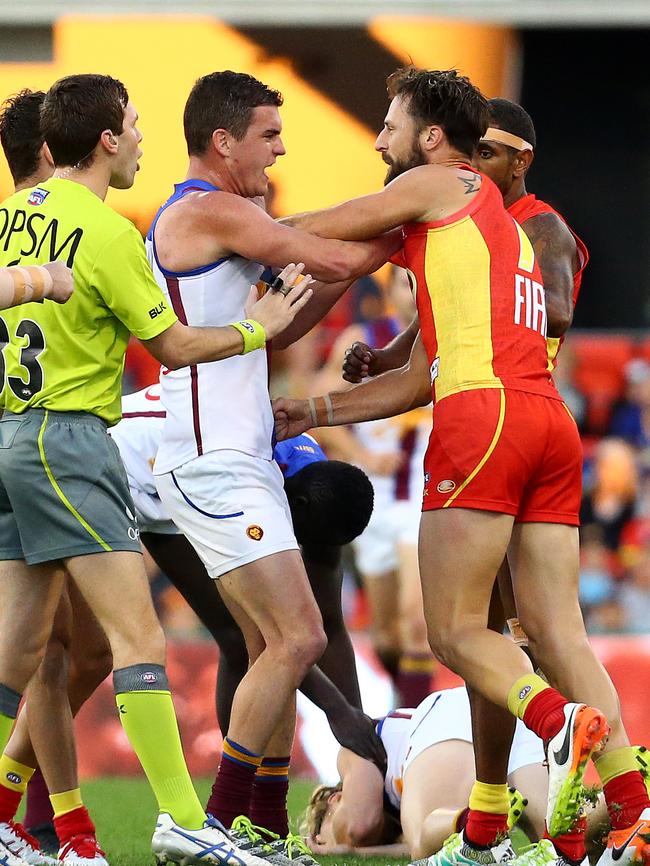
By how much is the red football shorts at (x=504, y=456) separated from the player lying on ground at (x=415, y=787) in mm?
1101

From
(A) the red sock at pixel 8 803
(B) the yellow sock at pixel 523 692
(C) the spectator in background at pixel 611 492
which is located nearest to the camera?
(B) the yellow sock at pixel 523 692

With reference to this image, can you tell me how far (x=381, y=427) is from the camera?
10688mm

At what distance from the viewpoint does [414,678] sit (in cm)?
908

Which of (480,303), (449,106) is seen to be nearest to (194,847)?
(480,303)

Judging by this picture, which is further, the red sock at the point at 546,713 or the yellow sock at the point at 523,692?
the yellow sock at the point at 523,692

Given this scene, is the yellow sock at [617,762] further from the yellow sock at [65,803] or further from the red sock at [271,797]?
the yellow sock at [65,803]

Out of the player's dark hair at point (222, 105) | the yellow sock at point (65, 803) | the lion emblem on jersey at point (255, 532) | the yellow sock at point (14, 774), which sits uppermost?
the player's dark hair at point (222, 105)

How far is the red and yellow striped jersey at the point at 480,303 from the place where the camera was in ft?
15.4

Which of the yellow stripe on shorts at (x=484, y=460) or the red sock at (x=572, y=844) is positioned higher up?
the yellow stripe on shorts at (x=484, y=460)

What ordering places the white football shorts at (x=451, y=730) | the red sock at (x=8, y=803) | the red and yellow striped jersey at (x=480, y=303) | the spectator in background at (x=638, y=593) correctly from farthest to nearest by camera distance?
the spectator in background at (x=638, y=593), the white football shorts at (x=451, y=730), the red sock at (x=8, y=803), the red and yellow striped jersey at (x=480, y=303)

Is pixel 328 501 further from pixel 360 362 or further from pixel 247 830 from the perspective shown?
pixel 247 830

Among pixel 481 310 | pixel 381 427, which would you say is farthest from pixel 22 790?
pixel 381 427

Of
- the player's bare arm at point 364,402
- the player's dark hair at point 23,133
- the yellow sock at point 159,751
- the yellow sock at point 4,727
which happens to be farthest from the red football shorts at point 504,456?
the player's dark hair at point 23,133

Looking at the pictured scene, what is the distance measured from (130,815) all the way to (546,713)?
325cm
